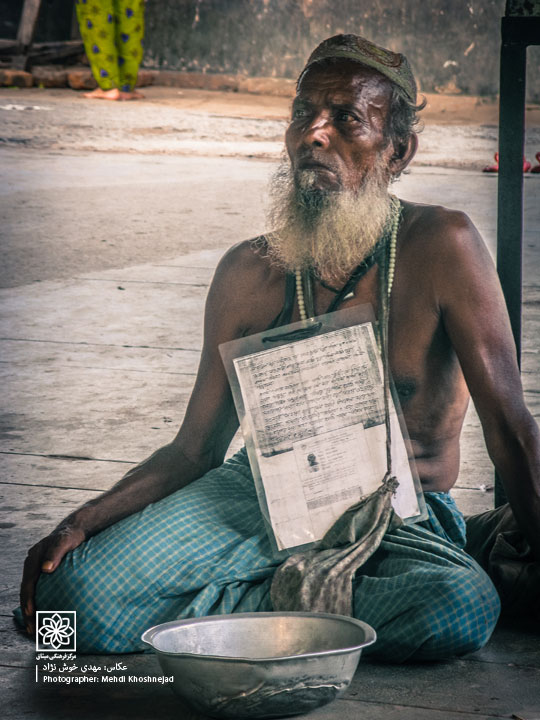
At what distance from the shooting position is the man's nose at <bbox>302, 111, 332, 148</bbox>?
2.60 meters

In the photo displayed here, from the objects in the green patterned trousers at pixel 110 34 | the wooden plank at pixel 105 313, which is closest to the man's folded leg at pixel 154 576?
the wooden plank at pixel 105 313

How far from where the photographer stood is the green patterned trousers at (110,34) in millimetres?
13773

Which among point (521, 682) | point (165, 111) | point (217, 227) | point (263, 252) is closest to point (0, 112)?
point (165, 111)

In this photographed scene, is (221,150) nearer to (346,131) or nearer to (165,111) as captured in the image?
(165,111)

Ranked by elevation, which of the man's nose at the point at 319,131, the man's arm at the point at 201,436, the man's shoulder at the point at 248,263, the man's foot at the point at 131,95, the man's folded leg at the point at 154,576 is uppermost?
the man's nose at the point at 319,131

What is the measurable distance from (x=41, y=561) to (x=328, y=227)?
97cm

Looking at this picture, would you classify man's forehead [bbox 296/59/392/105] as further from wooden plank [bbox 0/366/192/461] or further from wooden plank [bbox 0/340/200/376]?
wooden plank [bbox 0/340/200/376]

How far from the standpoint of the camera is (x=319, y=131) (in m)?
2.61

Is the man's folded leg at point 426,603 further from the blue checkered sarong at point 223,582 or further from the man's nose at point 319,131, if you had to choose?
the man's nose at point 319,131

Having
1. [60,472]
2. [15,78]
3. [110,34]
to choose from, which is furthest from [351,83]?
[15,78]

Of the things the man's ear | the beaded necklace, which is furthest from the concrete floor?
the man's ear

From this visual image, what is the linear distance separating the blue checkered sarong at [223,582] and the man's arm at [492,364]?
0.20 metres

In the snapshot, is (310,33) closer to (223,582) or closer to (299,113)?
(299,113)

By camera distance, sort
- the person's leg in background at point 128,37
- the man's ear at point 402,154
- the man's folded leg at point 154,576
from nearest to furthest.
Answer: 1. the man's folded leg at point 154,576
2. the man's ear at point 402,154
3. the person's leg in background at point 128,37
